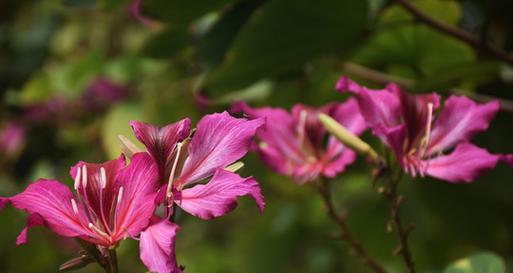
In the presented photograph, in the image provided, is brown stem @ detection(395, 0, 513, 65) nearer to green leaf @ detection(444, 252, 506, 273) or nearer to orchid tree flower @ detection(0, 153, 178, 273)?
green leaf @ detection(444, 252, 506, 273)

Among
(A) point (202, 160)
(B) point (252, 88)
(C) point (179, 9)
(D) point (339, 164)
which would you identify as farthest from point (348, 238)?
(B) point (252, 88)

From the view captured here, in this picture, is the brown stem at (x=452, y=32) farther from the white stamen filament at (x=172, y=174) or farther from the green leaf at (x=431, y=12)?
the white stamen filament at (x=172, y=174)

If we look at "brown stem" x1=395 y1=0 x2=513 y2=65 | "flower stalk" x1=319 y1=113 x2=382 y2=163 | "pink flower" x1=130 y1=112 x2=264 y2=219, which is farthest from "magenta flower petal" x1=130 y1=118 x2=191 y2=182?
"brown stem" x1=395 y1=0 x2=513 y2=65

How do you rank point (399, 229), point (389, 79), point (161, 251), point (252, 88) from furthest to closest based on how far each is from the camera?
point (252, 88) < point (389, 79) < point (399, 229) < point (161, 251)

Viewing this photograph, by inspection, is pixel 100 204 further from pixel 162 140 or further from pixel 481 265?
pixel 481 265

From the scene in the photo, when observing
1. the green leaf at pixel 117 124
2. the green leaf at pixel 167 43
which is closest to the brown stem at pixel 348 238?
the green leaf at pixel 167 43
